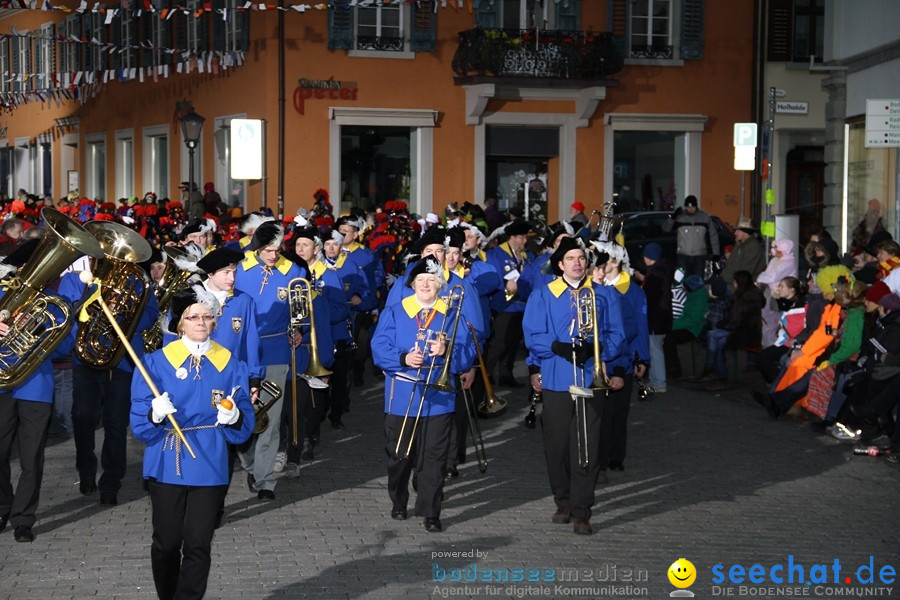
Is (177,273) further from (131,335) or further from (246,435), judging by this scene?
(246,435)

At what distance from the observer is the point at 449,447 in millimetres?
10305

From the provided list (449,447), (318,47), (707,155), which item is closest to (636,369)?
Result: (449,447)

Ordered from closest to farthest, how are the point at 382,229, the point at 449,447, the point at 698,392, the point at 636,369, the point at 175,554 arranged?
the point at 175,554 → the point at 449,447 → the point at 636,369 → the point at 698,392 → the point at 382,229

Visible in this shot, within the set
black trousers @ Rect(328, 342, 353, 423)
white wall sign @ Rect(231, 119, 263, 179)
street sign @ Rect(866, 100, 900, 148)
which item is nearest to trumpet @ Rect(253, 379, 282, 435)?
black trousers @ Rect(328, 342, 353, 423)

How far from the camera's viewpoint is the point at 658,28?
31.7 meters

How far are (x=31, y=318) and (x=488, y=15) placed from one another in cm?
2180

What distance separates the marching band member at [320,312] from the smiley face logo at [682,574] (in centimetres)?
388

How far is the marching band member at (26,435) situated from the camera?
385 inches

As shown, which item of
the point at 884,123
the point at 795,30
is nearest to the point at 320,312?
the point at 884,123

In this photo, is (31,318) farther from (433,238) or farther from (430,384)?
(433,238)

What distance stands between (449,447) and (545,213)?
21564 millimetres

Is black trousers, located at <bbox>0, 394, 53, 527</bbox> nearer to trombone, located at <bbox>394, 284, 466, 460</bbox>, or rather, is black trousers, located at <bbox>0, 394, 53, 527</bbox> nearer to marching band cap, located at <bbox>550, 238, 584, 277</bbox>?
trombone, located at <bbox>394, 284, 466, 460</bbox>

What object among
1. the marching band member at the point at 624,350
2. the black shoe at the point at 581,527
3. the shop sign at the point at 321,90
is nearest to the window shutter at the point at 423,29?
the shop sign at the point at 321,90

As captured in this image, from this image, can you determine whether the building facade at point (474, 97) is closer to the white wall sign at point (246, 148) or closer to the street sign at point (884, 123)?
the white wall sign at point (246, 148)
